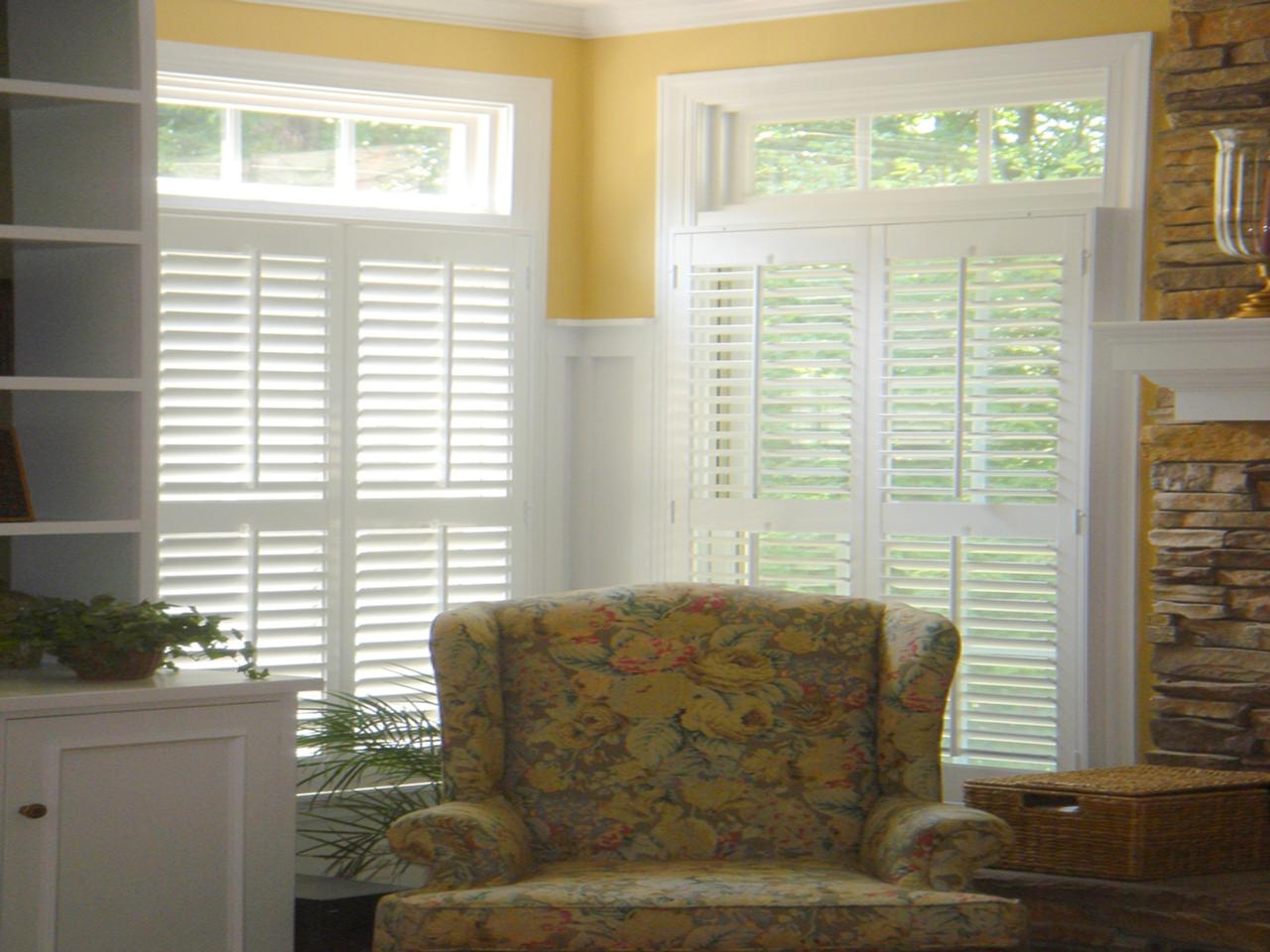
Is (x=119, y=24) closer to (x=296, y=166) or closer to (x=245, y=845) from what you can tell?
(x=296, y=166)

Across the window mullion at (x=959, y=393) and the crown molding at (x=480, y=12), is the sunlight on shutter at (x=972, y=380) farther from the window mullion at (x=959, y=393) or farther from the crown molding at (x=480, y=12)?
the crown molding at (x=480, y=12)

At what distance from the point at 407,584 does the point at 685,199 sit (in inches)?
53.6

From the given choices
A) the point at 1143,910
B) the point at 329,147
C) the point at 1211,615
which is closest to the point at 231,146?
the point at 329,147

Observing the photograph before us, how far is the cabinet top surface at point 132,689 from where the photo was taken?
285 cm

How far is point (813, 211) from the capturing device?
4.44 metres

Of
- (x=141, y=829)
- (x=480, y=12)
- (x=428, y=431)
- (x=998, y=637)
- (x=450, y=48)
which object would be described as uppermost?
(x=480, y=12)

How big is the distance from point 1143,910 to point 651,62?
2723 millimetres

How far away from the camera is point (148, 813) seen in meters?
2.92

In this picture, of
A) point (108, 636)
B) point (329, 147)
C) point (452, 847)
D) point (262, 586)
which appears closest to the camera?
point (452, 847)

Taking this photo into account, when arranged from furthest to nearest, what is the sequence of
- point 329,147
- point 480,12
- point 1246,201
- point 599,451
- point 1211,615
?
1. point 599,451
2. point 480,12
3. point 329,147
4. point 1211,615
5. point 1246,201

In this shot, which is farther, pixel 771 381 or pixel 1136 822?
pixel 771 381

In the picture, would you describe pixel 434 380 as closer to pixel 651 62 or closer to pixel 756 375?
pixel 756 375

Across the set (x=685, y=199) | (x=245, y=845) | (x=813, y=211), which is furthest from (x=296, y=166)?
(x=245, y=845)

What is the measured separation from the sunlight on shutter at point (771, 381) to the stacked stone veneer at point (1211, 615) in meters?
0.95
